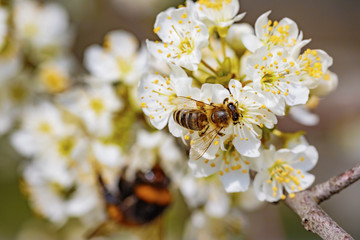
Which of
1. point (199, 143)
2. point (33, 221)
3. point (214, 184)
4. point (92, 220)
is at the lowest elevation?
point (33, 221)

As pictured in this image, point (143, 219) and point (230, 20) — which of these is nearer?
point (230, 20)

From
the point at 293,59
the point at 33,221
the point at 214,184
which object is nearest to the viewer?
the point at 293,59

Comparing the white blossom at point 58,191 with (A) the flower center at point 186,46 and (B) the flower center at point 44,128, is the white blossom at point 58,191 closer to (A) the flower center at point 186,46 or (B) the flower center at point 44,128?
(B) the flower center at point 44,128

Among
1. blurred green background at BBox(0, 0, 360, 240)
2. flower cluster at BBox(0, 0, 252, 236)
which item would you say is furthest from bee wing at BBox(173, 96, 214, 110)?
blurred green background at BBox(0, 0, 360, 240)

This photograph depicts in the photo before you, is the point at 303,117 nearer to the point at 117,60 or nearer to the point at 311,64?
the point at 311,64

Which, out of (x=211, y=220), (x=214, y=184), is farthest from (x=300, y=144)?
(x=211, y=220)

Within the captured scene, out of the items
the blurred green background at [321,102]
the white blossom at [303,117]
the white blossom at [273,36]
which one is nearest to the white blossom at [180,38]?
the white blossom at [273,36]

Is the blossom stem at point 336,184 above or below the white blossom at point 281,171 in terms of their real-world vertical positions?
above

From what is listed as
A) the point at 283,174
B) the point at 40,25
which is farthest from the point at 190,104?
the point at 40,25

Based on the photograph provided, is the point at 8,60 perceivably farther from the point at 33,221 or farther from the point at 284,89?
the point at 284,89
